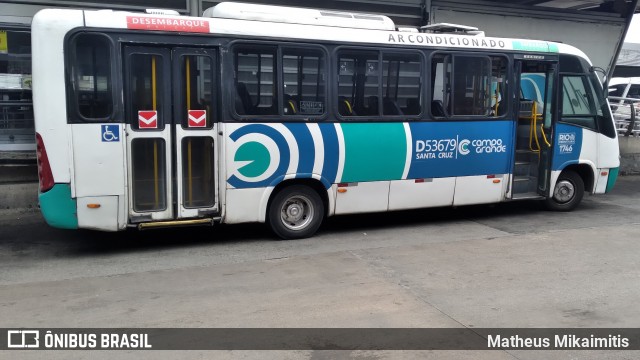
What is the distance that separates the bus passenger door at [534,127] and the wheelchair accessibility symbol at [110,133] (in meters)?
6.14

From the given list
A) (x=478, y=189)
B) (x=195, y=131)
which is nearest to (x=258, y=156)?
(x=195, y=131)

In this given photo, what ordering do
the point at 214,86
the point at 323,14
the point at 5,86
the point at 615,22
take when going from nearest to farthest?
the point at 214,86
the point at 323,14
the point at 5,86
the point at 615,22

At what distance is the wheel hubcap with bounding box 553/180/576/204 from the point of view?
985cm

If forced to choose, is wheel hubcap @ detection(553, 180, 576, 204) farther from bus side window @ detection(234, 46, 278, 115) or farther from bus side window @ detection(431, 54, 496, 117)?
bus side window @ detection(234, 46, 278, 115)

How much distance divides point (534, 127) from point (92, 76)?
6816mm

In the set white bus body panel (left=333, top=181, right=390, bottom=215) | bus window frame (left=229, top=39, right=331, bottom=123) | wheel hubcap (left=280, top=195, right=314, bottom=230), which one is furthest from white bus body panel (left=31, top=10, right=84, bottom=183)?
white bus body panel (left=333, top=181, right=390, bottom=215)

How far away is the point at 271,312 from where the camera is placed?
16.9 feet

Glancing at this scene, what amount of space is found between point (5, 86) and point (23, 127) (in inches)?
29.8

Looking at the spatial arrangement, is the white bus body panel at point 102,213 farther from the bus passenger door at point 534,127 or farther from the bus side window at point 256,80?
the bus passenger door at point 534,127

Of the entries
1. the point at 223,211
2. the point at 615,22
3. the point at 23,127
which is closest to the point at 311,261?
the point at 223,211

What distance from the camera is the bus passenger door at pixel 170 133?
22.5ft

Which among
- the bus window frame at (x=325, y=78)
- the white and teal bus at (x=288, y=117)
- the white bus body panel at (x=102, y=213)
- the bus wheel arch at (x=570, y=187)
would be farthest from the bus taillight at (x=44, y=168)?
the bus wheel arch at (x=570, y=187)

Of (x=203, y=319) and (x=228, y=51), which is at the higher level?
(x=228, y=51)

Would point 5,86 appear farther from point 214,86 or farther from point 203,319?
point 203,319
